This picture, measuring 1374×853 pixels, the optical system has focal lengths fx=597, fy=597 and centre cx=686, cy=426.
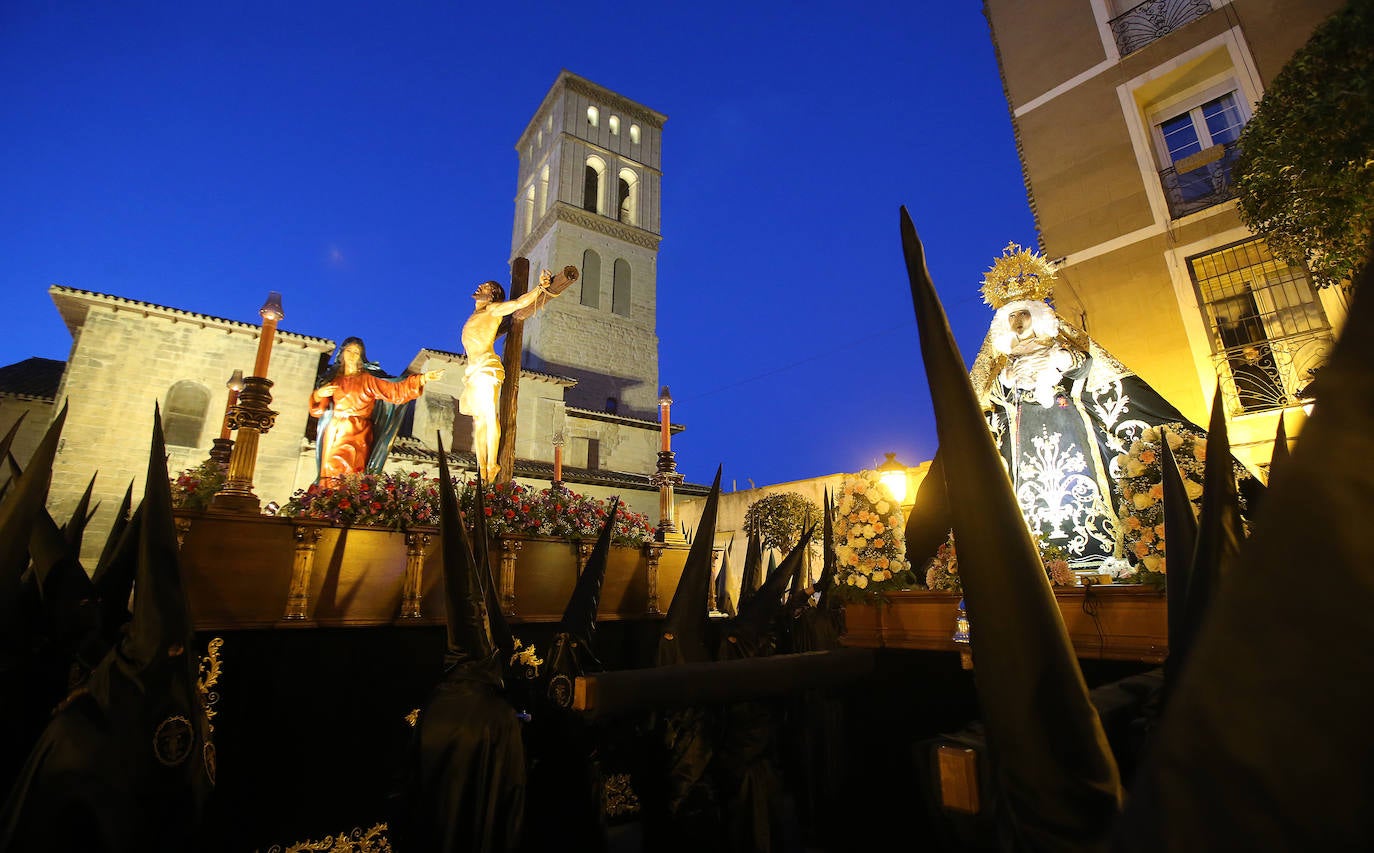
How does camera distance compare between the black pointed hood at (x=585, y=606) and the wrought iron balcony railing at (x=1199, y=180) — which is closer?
the black pointed hood at (x=585, y=606)

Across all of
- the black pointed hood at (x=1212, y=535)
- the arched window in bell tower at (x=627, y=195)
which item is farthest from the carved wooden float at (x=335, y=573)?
the arched window in bell tower at (x=627, y=195)

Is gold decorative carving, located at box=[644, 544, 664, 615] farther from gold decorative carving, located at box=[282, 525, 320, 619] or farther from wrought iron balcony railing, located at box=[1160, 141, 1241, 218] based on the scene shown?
wrought iron balcony railing, located at box=[1160, 141, 1241, 218]

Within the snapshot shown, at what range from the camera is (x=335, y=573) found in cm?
489

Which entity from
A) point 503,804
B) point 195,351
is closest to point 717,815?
point 503,804

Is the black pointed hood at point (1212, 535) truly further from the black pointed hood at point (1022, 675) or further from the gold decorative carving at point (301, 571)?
the gold decorative carving at point (301, 571)

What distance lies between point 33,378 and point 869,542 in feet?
82.7

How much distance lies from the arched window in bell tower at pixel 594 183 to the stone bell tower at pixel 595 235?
0.20ft

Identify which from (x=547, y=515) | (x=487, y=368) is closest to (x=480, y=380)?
(x=487, y=368)

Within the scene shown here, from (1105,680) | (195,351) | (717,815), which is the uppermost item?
(195,351)

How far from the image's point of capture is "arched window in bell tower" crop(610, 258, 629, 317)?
34.1m

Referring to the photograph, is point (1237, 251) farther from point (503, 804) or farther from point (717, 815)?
point (503, 804)

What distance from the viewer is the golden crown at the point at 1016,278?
6.75 metres

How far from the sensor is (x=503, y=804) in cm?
315

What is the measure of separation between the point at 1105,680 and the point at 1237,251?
782cm
